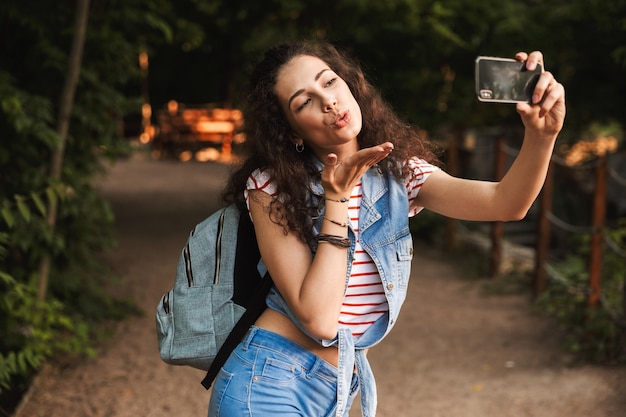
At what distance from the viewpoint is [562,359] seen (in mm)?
5461

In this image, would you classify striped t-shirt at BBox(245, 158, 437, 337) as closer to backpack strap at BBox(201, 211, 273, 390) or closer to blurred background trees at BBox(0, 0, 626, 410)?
backpack strap at BBox(201, 211, 273, 390)

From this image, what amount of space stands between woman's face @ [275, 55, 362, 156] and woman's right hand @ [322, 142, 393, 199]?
138 mm

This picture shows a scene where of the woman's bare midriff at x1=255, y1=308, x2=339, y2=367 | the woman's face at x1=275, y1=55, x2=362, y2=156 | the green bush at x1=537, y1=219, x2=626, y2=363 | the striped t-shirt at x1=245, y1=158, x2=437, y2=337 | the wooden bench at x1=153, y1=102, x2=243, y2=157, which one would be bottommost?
the wooden bench at x1=153, y1=102, x2=243, y2=157

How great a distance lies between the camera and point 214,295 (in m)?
1.94

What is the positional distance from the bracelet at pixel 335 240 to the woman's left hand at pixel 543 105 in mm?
469

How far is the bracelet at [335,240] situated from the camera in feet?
5.86

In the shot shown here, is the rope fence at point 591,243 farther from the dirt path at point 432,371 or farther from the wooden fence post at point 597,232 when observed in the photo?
the dirt path at point 432,371

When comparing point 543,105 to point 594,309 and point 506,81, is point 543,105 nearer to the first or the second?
point 506,81

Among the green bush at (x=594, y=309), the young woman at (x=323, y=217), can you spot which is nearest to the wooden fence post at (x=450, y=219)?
the green bush at (x=594, y=309)

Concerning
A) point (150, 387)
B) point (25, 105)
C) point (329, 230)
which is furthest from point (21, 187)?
point (329, 230)

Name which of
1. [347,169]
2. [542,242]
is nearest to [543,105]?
[347,169]

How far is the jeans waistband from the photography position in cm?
189

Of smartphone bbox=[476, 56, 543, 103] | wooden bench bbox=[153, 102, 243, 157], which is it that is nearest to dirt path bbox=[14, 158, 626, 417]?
smartphone bbox=[476, 56, 543, 103]

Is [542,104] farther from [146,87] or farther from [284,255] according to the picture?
[146,87]
